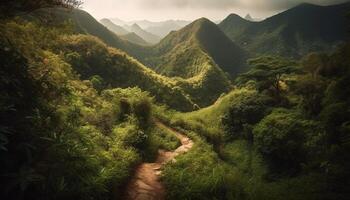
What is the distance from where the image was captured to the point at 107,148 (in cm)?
1012

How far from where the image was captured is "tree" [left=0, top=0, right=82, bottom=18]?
789 cm

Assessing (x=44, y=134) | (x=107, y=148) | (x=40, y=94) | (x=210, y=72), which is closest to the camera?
(x=44, y=134)

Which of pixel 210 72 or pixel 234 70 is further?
pixel 234 70

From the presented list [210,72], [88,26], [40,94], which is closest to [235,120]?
[40,94]

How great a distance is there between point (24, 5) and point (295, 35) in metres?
181

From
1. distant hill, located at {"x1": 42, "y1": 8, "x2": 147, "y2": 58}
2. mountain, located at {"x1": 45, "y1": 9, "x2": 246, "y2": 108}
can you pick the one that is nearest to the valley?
mountain, located at {"x1": 45, "y1": 9, "x2": 246, "y2": 108}

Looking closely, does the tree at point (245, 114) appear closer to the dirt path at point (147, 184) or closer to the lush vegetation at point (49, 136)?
the lush vegetation at point (49, 136)

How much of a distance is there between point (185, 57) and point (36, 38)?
77.6 metres

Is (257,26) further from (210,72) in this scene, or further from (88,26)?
(210,72)

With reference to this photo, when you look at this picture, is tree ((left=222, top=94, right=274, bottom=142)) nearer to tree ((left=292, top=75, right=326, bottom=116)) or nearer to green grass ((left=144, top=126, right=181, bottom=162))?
tree ((left=292, top=75, right=326, bottom=116))

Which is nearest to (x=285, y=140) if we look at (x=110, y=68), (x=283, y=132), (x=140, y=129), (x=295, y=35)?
(x=283, y=132)

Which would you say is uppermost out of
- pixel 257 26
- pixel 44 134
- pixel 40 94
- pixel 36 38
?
pixel 257 26

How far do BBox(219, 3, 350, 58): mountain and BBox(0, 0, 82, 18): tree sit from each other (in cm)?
13935

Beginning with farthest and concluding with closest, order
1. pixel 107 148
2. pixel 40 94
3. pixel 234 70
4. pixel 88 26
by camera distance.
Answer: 1. pixel 234 70
2. pixel 88 26
3. pixel 107 148
4. pixel 40 94
